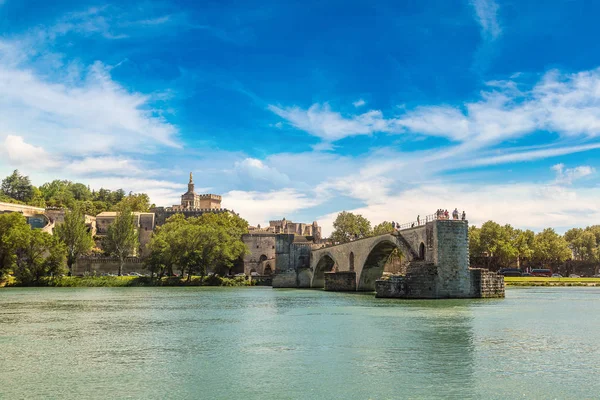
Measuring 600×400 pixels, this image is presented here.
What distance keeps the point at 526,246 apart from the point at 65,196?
9765 centimetres

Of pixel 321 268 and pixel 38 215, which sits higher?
pixel 38 215

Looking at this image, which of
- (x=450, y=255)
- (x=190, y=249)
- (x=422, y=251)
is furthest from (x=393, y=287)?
(x=190, y=249)

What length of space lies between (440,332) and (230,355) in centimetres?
882

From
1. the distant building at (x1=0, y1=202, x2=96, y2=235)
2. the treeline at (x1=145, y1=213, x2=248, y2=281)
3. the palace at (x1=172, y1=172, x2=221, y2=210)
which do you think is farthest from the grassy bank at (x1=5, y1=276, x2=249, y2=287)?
the palace at (x1=172, y1=172, x2=221, y2=210)

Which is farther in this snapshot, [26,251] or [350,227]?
[350,227]

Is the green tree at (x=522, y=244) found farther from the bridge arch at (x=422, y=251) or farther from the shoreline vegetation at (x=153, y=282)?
the bridge arch at (x=422, y=251)

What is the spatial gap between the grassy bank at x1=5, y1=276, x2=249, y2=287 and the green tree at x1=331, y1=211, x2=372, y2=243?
77.3 ft

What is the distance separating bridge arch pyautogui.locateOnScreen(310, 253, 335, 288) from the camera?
2969 inches

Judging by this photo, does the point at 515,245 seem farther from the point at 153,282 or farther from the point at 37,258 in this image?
the point at 37,258

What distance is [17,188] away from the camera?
13875cm

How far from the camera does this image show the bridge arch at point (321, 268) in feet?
247

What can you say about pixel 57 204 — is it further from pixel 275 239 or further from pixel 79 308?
pixel 79 308

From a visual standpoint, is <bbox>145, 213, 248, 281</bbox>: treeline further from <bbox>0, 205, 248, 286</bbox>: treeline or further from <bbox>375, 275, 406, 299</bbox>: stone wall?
<bbox>375, 275, 406, 299</bbox>: stone wall

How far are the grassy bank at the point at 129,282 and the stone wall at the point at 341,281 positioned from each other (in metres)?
19.6
